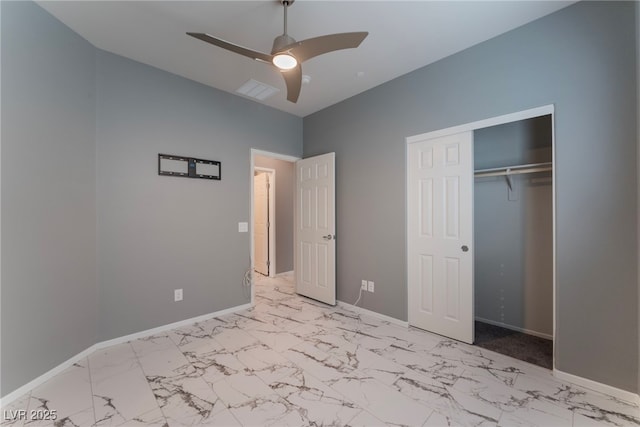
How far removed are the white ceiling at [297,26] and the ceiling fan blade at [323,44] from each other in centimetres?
49

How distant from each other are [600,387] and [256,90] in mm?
4068

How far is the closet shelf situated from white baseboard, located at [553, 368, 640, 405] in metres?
1.75

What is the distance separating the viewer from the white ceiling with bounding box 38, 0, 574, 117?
200 centimetres

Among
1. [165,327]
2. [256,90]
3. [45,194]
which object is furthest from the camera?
[256,90]

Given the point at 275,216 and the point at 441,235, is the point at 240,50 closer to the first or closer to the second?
the point at 441,235

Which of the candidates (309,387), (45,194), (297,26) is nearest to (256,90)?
(297,26)

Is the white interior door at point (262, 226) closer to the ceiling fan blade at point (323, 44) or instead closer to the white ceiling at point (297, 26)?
the white ceiling at point (297, 26)

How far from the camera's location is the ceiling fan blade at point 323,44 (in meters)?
1.63

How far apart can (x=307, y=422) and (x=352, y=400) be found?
0.36m

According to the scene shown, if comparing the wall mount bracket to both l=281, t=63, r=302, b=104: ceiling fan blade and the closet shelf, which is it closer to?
l=281, t=63, r=302, b=104: ceiling fan blade

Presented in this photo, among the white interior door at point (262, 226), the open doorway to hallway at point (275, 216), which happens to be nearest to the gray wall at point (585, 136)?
the open doorway to hallway at point (275, 216)

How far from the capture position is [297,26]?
218 centimetres

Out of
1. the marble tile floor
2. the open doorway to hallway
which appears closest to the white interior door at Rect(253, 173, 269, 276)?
the open doorway to hallway

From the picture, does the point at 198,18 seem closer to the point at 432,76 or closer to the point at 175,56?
the point at 175,56
